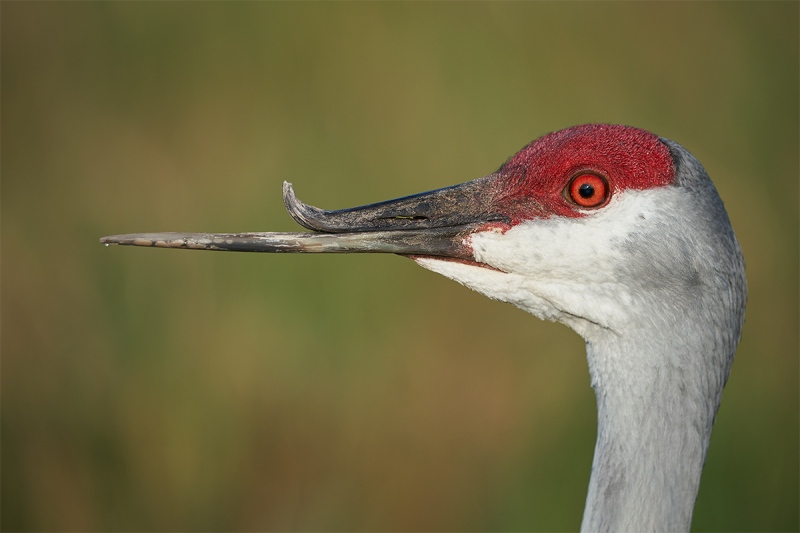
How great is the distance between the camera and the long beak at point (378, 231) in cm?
259

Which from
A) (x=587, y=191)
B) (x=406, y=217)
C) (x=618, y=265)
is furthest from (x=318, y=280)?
(x=618, y=265)

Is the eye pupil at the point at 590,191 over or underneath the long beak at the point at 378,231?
over

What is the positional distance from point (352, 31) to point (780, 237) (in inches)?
153

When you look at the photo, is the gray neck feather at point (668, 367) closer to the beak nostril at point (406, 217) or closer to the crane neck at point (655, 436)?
the crane neck at point (655, 436)

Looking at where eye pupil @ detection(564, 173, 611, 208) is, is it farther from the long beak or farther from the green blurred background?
the green blurred background

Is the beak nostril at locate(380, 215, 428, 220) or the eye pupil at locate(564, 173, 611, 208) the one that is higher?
the eye pupil at locate(564, 173, 611, 208)

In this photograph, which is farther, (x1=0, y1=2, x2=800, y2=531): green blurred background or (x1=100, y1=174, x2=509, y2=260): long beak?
(x1=0, y1=2, x2=800, y2=531): green blurred background

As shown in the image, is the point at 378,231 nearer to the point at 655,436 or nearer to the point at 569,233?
the point at 569,233

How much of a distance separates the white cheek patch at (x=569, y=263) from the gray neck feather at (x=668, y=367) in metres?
0.05

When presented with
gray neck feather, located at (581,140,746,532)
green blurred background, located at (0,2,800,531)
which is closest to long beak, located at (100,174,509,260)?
gray neck feather, located at (581,140,746,532)

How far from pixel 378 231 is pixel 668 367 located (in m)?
1.00

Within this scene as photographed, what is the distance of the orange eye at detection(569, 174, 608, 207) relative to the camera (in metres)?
2.59

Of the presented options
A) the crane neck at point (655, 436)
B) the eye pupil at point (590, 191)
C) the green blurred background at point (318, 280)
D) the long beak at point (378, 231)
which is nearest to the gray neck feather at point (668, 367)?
the crane neck at point (655, 436)

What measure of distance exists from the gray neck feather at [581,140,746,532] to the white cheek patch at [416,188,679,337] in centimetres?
5
